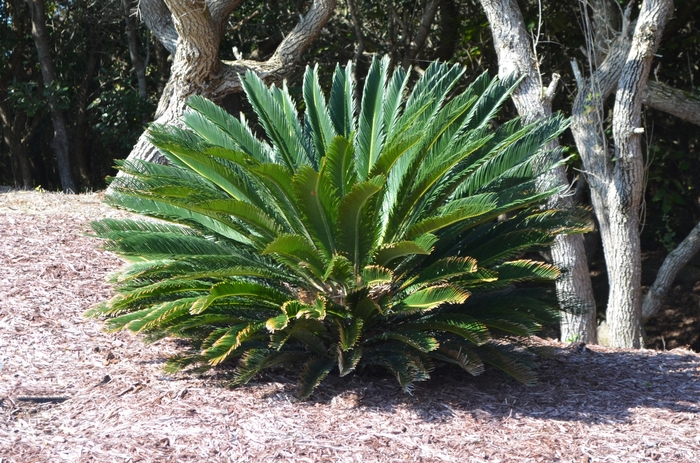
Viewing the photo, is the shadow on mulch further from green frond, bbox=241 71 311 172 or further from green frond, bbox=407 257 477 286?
green frond, bbox=241 71 311 172

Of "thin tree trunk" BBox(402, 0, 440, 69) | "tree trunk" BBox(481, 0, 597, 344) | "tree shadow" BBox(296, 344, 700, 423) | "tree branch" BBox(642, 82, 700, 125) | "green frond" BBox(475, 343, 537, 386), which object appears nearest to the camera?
"tree shadow" BBox(296, 344, 700, 423)

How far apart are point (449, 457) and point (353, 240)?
124 centimetres

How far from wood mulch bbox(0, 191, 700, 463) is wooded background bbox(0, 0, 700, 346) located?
2.76 m

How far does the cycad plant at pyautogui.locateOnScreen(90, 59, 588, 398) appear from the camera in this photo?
404cm

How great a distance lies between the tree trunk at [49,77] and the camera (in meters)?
11.5

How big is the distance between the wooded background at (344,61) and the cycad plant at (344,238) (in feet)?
8.57

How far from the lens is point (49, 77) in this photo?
38.8 ft

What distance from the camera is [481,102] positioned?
502 centimetres

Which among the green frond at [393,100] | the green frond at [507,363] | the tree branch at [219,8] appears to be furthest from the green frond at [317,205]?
the tree branch at [219,8]

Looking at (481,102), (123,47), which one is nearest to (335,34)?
(123,47)

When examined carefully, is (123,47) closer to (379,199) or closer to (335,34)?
(335,34)

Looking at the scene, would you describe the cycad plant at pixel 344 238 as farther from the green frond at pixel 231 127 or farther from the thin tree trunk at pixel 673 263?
the thin tree trunk at pixel 673 263

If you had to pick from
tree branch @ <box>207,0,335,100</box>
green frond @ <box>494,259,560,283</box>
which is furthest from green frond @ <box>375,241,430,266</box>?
tree branch @ <box>207,0,335,100</box>

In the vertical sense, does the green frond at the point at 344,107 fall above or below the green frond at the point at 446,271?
above
